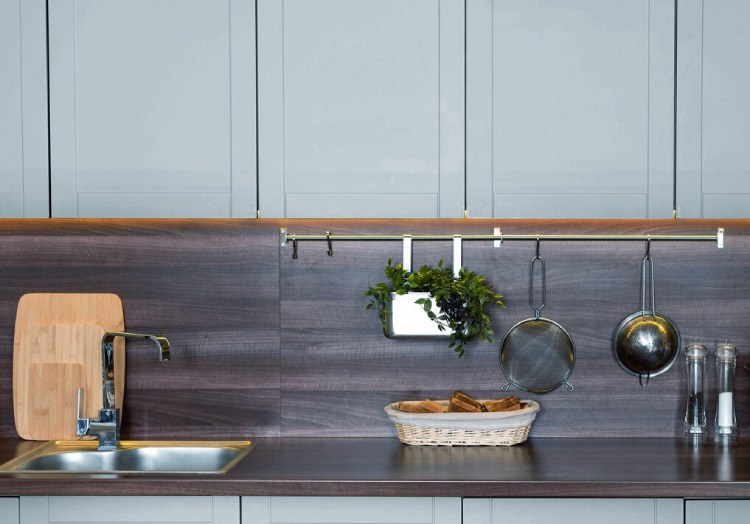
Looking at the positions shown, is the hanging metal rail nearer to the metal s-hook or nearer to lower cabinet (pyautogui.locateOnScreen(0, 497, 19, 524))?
the metal s-hook

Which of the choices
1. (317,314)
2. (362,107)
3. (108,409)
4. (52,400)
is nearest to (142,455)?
(108,409)

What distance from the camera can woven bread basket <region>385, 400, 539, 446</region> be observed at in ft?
7.23

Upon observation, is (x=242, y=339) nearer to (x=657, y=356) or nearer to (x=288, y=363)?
(x=288, y=363)

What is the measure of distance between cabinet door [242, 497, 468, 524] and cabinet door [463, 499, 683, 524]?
6cm

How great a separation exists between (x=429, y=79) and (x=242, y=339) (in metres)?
0.93

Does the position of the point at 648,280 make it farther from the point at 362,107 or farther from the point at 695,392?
the point at 362,107

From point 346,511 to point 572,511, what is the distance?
516 millimetres

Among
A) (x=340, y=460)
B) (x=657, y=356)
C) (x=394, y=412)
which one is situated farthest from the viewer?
(x=657, y=356)

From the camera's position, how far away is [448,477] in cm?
189

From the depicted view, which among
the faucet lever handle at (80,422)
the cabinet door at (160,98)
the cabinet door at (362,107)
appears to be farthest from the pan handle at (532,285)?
the faucet lever handle at (80,422)

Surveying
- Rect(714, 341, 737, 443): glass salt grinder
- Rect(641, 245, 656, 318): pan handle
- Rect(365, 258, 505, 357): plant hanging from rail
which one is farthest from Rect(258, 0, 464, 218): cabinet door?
Rect(714, 341, 737, 443): glass salt grinder

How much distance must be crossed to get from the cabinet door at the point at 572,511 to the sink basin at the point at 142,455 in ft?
2.15

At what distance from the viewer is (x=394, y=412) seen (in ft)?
7.39

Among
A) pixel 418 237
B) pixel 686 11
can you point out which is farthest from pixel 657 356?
pixel 686 11
